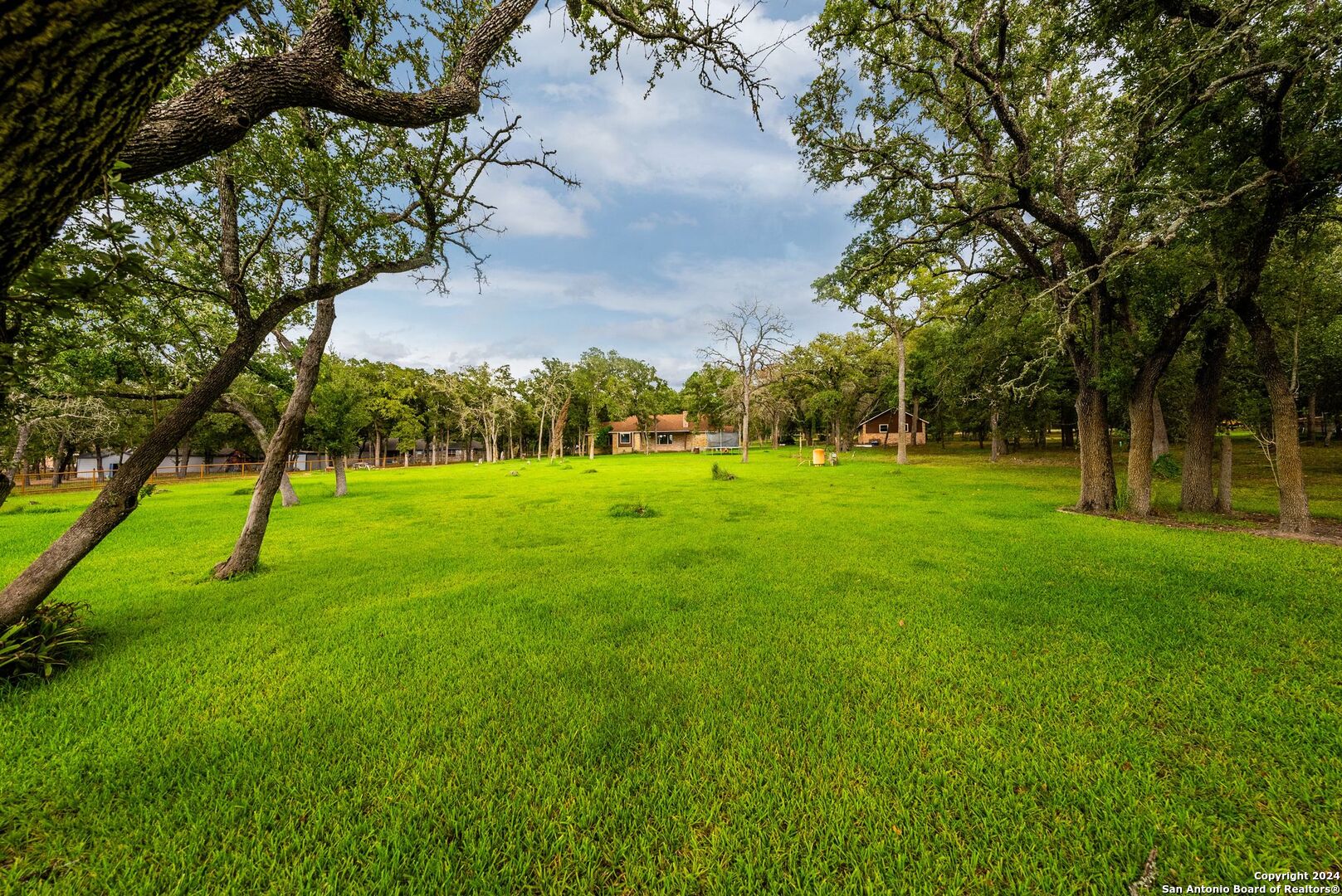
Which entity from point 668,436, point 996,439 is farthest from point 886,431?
point 668,436

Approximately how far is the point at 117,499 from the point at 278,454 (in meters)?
2.41

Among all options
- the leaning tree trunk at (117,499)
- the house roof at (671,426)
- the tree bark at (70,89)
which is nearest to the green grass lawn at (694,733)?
the leaning tree trunk at (117,499)

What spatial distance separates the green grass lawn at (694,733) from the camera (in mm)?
1794

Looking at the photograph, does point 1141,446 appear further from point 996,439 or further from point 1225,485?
point 996,439

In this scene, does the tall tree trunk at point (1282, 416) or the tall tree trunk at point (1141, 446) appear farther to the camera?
the tall tree trunk at point (1141, 446)

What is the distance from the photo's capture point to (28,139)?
118 centimetres

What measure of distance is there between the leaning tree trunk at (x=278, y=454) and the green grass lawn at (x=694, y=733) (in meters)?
0.49

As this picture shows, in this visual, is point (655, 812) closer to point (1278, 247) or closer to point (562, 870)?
point (562, 870)

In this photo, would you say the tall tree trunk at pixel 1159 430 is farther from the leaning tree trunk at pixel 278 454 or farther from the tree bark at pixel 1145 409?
the leaning tree trunk at pixel 278 454

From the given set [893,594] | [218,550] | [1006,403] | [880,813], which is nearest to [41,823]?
[880,813]

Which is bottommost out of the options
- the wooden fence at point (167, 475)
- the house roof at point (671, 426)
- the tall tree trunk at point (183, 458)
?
the wooden fence at point (167, 475)

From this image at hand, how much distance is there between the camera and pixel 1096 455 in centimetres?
962

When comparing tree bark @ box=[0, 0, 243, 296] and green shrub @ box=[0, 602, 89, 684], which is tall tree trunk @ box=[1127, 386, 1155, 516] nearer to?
tree bark @ box=[0, 0, 243, 296]

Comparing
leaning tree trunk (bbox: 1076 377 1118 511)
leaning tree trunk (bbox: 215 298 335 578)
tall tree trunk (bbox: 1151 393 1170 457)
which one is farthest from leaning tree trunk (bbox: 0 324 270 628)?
tall tree trunk (bbox: 1151 393 1170 457)
